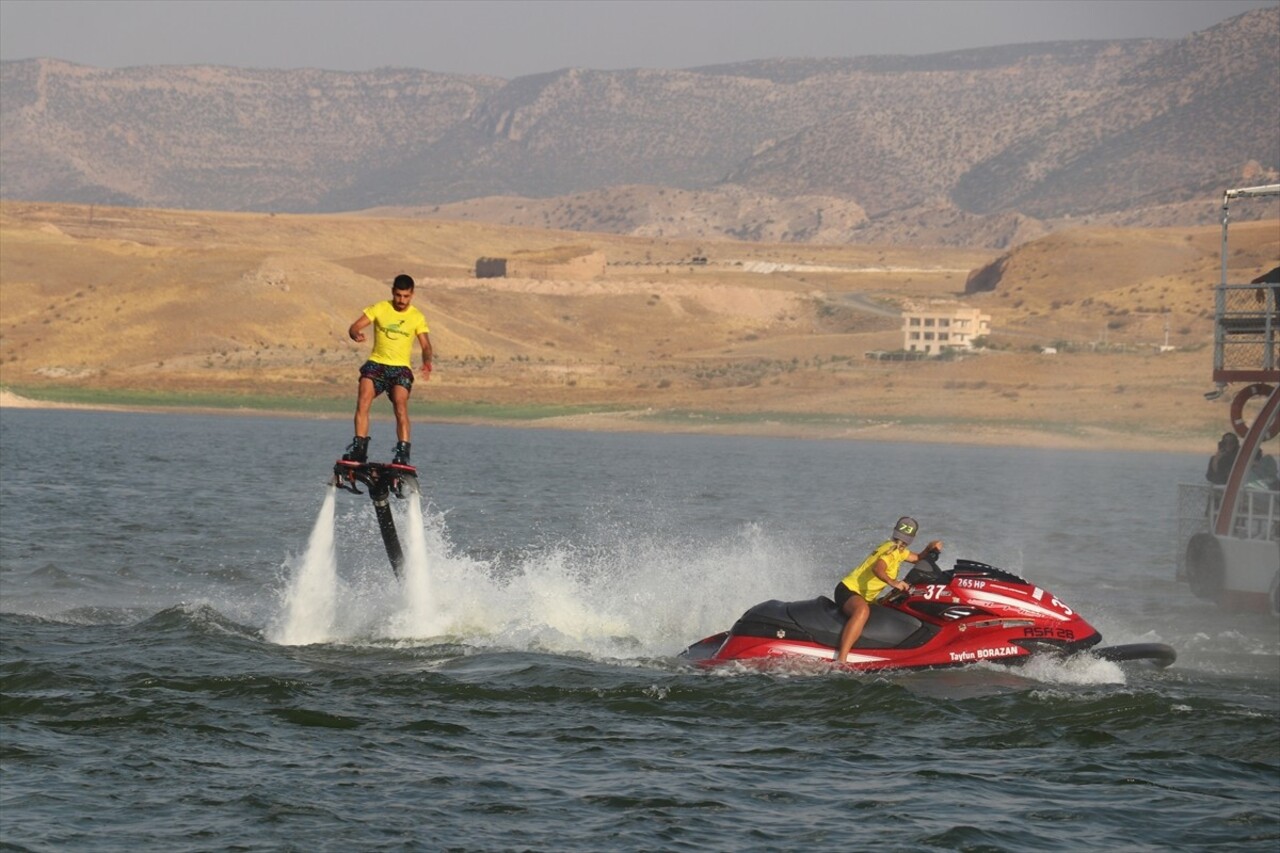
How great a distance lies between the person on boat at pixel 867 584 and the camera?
17828 mm

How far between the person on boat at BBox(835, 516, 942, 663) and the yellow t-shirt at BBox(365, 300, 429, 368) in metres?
4.74

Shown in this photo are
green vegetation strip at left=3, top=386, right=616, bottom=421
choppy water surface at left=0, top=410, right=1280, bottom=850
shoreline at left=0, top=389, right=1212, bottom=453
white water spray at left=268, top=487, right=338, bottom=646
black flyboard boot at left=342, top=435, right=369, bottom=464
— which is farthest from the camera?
green vegetation strip at left=3, top=386, right=616, bottom=421

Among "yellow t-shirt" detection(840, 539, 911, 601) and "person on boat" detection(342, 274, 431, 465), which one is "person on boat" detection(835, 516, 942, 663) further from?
"person on boat" detection(342, 274, 431, 465)

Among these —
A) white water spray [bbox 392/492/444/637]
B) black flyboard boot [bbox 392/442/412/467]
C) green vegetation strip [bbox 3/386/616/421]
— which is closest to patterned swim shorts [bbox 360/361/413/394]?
black flyboard boot [bbox 392/442/412/467]

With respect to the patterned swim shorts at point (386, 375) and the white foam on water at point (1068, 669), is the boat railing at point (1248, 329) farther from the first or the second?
the patterned swim shorts at point (386, 375)

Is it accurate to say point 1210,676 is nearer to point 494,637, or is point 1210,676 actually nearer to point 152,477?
point 494,637

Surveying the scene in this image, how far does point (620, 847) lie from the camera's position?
13312 mm

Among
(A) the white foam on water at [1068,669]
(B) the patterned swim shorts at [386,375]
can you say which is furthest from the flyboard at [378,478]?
(A) the white foam on water at [1068,669]

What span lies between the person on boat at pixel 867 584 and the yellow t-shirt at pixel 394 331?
4736 millimetres

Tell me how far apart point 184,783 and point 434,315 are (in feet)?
336

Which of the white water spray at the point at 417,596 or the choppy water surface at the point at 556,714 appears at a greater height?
the white water spray at the point at 417,596

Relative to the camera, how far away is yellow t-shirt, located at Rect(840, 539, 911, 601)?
58.5 ft

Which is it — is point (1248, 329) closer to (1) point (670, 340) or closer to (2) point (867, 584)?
(2) point (867, 584)

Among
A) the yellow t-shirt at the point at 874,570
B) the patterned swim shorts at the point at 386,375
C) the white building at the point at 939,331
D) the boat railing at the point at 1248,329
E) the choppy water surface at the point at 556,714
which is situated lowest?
the choppy water surface at the point at 556,714
